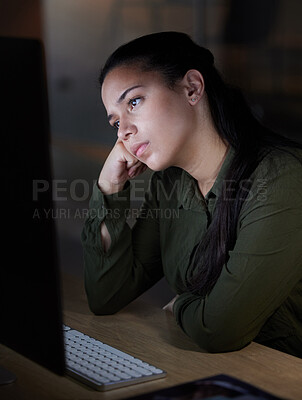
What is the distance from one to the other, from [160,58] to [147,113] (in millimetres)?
168

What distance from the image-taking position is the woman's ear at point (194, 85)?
166cm

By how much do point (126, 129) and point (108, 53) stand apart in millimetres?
2327

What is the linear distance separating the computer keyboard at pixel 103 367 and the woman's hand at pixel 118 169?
587 millimetres

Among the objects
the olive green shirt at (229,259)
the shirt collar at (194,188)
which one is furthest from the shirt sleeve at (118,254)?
the shirt collar at (194,188)

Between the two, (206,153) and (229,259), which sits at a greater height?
(206,153)

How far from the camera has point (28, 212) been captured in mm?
875

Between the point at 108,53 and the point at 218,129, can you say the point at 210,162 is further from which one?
the point at 108,53

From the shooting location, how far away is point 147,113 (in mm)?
1582

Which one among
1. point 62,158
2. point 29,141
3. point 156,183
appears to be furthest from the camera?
point 62,158


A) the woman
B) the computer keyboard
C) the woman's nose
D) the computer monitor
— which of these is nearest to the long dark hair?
the woman

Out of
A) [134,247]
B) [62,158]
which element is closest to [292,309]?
[134,247]

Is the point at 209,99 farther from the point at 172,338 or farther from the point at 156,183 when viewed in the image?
the point at 172,338

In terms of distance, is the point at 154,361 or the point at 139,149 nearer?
the point at 154,361

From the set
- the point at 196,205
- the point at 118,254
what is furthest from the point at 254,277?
the point at 118,254
